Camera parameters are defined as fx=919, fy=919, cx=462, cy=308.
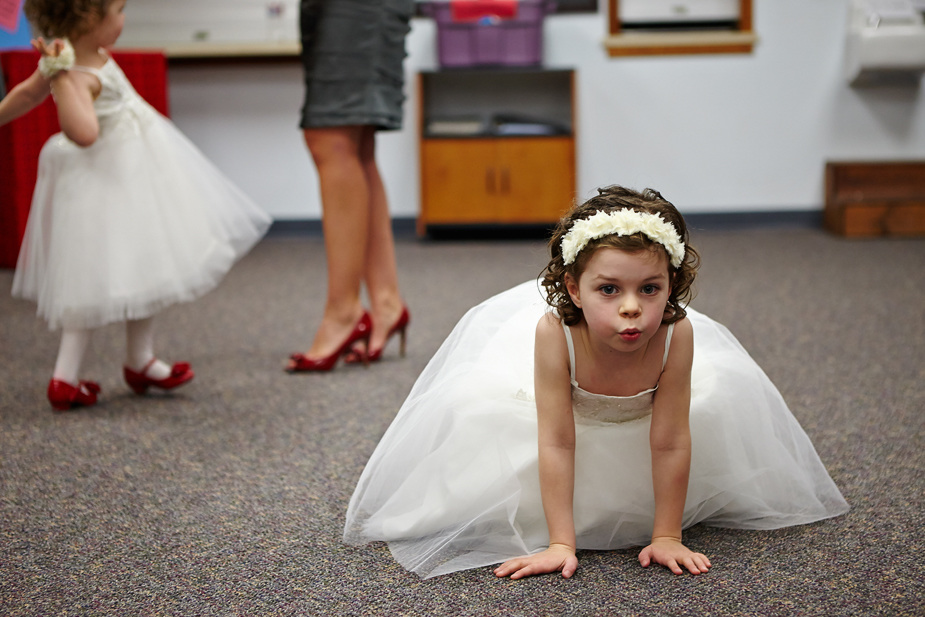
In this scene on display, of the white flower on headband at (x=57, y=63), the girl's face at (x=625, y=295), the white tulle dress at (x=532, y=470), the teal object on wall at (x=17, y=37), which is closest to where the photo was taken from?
the girl's face at (x=625, y=295)

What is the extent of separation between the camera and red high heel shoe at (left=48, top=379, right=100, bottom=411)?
1.60 metres

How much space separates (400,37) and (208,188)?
20.4 inches

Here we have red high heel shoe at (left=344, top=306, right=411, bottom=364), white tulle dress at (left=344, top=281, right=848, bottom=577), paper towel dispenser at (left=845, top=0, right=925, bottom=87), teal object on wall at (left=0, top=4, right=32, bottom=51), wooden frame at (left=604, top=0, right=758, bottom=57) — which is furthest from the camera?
wooden frame at (left=604, top=0, right=758, bottom=57)

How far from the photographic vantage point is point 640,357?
3.29ft

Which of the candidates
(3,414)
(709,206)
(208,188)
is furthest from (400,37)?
(709,206)

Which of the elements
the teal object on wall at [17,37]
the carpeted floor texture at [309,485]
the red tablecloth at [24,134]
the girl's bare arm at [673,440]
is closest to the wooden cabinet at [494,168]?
the red tablecloth at [24,134]

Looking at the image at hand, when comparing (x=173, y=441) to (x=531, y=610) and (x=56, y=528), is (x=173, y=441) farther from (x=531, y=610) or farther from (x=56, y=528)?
(x=531, y=610)

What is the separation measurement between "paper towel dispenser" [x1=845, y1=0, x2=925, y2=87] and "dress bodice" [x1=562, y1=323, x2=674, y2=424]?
10.3ft

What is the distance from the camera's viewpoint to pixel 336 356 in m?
1.90

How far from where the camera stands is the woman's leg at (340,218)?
6.11 feet

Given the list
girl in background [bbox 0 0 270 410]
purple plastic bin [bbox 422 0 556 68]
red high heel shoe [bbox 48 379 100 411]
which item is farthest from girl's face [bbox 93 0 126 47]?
purple plastic bin [bbox 422 0 556 68]

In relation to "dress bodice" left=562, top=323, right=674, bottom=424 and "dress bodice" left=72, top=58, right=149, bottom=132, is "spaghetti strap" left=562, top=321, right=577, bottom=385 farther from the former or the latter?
"dress bodice" left=72, top=58, right=149, bottom=132

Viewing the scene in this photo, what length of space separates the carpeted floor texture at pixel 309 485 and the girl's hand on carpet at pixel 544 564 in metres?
0.01

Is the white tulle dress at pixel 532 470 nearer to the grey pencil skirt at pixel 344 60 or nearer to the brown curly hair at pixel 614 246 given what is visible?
the brown curly hair at pixel 614 246
